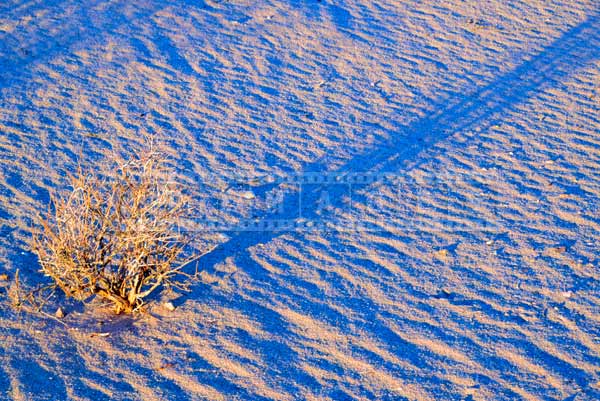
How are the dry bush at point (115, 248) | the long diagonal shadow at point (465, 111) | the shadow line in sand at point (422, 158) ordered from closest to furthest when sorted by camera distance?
the dry bush at point (115, 248) → the shadow line in sand at point (422, 158) → the long diagonal shadow at point (465, 111)

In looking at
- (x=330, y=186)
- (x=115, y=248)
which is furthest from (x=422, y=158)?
(x=115, y=248)

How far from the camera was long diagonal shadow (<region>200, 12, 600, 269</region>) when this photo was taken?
594 centimetres

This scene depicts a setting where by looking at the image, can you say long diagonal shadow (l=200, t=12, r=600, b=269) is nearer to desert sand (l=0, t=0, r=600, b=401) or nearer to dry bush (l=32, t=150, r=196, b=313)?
desert sand (l=0, t=0, r=600, b=401)

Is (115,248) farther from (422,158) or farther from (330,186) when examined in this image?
(422,158)

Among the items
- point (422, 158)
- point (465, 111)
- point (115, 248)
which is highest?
point (465, 111)

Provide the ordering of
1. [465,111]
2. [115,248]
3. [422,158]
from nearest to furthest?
[115,248], [422,158], [465,111]

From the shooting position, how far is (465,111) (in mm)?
7570

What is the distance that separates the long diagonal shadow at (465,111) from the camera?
5.94 m

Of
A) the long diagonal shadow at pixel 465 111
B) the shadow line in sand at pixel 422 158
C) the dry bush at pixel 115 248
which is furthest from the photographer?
the long diagonal shadow at pixel 465 111

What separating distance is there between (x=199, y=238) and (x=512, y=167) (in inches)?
124

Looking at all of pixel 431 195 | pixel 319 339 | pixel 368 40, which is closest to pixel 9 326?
pixel 319 339

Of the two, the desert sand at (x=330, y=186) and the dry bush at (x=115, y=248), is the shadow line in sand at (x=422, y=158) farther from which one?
the dry bush at (x=115, y=248)

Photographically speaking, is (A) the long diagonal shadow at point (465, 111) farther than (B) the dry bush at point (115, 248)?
Yes

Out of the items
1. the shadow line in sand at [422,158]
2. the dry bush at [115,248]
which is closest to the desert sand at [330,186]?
the shadow line in sand at [422,158]
